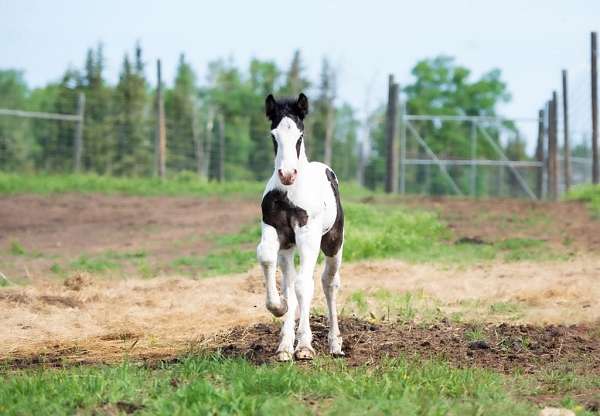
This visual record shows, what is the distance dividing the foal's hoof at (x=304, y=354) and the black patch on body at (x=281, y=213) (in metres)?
0.91

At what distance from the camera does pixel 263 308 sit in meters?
9.99

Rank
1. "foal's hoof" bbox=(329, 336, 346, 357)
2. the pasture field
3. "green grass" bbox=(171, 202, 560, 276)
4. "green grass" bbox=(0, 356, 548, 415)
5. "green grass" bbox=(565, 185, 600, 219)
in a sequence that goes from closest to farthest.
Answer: "green grass" bbox=(0, 356, 548, 415) < the pasture field < "foal's hoof" bbox=(329, 336, 346, 357) < "green grass" bbox=(171, 202, 560, 276) < "green grass" bbox=(565, 185, 600, 219)

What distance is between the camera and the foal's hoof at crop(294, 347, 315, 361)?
684 cm

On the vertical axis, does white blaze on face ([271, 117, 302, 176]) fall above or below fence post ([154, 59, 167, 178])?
below

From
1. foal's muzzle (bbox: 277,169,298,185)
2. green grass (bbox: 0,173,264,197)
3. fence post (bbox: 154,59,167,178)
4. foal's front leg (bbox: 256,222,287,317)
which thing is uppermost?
fence post (bbox: 154,59,167,178)

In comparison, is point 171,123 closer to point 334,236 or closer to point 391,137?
point 391,137

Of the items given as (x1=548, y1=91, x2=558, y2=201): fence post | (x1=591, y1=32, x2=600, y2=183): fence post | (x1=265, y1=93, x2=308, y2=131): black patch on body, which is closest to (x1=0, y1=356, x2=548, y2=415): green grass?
(x1=265, y1=93, x2=308, y2=131): black patch on body

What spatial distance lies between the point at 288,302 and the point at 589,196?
17546 mm

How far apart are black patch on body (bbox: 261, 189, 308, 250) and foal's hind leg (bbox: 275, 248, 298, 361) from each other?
297 millimetres

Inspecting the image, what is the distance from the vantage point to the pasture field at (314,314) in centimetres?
552

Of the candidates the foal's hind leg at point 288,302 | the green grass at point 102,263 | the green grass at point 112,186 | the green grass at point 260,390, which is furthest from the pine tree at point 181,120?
the green grass at point 260,390

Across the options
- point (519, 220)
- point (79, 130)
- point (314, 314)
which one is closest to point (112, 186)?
point (79, 130)

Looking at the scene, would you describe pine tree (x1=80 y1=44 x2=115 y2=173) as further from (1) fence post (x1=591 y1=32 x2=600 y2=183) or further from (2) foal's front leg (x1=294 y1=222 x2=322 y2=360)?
(2) foal's front leg (x1=294 y1=222 x2=322 y2=360)

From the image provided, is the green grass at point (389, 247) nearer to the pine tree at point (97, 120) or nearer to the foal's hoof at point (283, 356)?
the foal's hoof at point (283, 356)
